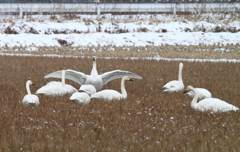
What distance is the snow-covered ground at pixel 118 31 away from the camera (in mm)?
25850

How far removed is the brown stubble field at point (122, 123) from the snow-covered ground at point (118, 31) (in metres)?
14.5

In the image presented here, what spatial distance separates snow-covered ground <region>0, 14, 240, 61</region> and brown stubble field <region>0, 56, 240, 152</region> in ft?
47.7

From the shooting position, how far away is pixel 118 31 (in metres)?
29.1

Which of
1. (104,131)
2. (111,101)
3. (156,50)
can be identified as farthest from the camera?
(156,50)

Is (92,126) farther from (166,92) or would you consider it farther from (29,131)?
(166,92)

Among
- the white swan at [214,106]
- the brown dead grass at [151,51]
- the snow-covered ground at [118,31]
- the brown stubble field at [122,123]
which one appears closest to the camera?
the brown stubble field at [122,123]

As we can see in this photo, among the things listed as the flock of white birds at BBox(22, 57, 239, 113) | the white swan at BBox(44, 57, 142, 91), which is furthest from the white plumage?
the white swan at BBox(44, 57, 142, 91)

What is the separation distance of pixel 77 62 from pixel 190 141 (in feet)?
37.8

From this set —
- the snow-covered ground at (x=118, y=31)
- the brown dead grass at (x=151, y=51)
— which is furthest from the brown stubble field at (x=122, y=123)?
the snow-covered ground at (x=118, y=31)

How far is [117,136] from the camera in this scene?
20.0 feet

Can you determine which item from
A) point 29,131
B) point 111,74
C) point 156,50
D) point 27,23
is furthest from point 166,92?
point 27,23

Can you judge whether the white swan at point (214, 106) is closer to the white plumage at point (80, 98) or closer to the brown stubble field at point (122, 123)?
the brown stubble field at point (122, 123)

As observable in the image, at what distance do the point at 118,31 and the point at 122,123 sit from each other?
2255cm

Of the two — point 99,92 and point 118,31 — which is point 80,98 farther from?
point 118,31
